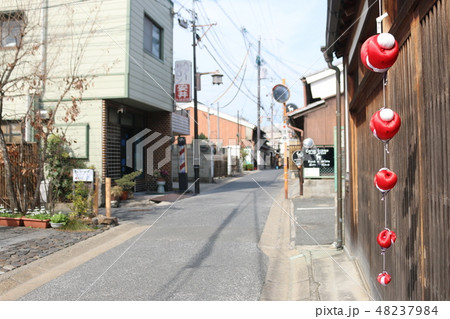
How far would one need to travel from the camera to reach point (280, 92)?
34.9 feet

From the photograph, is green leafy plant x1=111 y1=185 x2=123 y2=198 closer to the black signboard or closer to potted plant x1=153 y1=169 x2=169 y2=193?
potted plant x1=153 y1=169 x2=169 y2=193

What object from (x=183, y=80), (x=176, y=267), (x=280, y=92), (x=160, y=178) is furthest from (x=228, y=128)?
(x=176, y=267)

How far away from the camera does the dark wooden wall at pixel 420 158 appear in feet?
6.47

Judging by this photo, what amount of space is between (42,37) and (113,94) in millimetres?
3047

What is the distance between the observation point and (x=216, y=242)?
7.54 meters

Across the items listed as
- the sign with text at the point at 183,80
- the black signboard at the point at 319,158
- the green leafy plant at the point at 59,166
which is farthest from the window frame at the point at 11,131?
the black signboard at the point at 319,158

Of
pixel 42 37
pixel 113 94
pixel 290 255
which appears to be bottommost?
pixel 290 255

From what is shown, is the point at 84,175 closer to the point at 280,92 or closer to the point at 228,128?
the point at 280,92

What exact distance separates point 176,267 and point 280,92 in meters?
6.38

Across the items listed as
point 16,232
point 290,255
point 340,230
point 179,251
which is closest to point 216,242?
point 179,251

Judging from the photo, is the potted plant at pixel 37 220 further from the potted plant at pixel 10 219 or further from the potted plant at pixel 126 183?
the potted plant at pixel 126 183

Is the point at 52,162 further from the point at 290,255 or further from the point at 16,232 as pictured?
the point at 290,255

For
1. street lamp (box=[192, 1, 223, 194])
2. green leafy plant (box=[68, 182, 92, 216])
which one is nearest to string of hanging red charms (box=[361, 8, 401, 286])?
green leafy plant (box=[68, 182, 92, 216])

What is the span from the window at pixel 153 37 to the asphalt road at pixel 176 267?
7.76m
